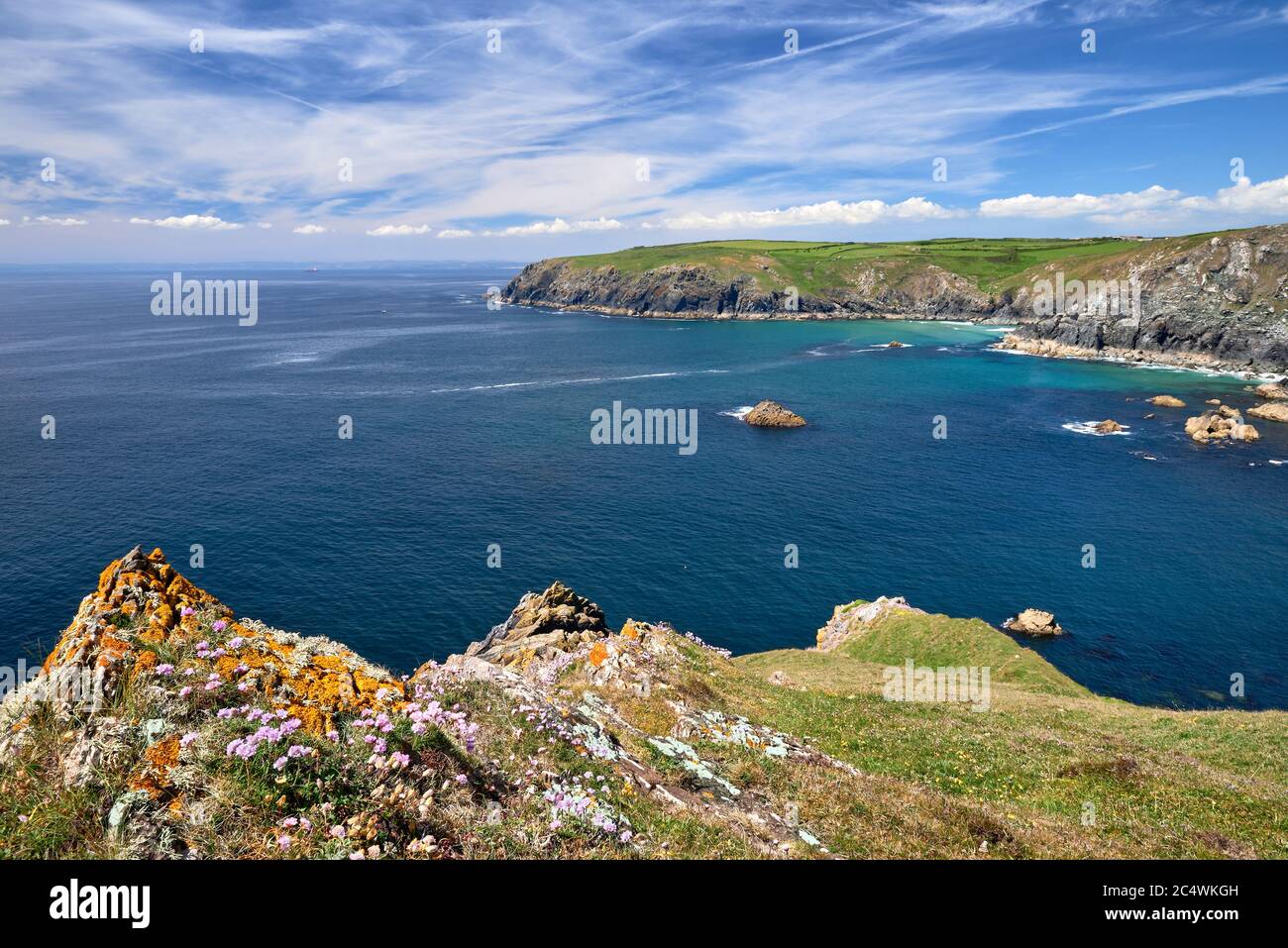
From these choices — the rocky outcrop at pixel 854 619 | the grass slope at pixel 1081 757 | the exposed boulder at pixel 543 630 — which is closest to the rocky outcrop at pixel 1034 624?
the rocky outcrop at pixel 854 619

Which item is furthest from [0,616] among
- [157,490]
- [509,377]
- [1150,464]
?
[1150,464]

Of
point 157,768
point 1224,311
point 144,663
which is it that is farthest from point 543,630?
point 1224,311

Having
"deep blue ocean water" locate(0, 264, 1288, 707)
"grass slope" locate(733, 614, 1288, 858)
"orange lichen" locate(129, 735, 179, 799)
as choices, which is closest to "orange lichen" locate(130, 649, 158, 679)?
"orange lichen" locate(129, 735, 179, 799)

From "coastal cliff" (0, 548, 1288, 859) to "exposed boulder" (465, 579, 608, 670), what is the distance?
13.8m

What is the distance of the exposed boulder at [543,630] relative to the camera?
43.2 m

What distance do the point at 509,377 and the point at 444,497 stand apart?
88111 millimetres

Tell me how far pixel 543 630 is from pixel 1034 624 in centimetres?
4651

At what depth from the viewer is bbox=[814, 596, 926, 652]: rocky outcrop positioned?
188ft

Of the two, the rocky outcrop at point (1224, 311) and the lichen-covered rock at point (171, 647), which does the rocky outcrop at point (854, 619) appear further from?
the rocky outcrop at point (1224, 311)

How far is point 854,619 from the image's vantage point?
2339 inches

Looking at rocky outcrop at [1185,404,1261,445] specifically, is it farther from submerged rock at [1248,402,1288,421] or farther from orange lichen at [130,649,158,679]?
orange lichen at [130,649,158,679]

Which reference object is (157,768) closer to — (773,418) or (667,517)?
(667,517)
